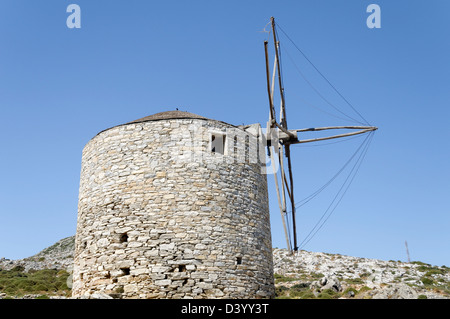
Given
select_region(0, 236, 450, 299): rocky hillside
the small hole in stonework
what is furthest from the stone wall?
select_region(0, 236, 450, 299): rocky hillside

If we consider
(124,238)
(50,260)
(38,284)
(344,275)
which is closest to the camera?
(124,238)

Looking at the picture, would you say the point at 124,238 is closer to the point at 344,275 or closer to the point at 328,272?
the point at 344,275

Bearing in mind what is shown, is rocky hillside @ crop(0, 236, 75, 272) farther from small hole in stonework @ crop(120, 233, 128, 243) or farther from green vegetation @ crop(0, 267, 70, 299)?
small hole in stonework @ crop(120, 233, 128, 243)

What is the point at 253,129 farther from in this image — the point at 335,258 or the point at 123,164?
the point at 335,258

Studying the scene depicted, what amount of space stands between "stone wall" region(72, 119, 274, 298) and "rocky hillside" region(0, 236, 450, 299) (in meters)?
11.5

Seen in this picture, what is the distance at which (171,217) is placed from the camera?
12.0m

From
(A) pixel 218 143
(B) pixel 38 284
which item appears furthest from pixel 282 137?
(B) pixel 38 284


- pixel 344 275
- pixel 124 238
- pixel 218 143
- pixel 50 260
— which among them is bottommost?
pixel 124 238

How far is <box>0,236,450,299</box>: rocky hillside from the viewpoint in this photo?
84.3ft

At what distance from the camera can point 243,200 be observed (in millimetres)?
13055

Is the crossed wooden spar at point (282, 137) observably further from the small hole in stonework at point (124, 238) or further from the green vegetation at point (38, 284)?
the green vegetation at point (38, 284)

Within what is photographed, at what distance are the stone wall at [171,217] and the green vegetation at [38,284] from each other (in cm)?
1074

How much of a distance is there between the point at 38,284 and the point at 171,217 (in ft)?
56.8
